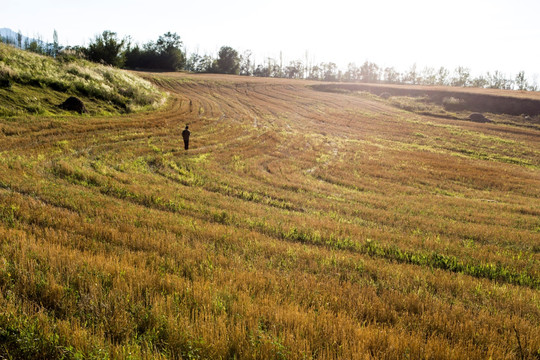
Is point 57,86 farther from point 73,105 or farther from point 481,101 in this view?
point 481,101

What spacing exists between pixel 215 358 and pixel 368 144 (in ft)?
101

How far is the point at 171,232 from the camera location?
27.1ft

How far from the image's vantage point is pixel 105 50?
1714 inches

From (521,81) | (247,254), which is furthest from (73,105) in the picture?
(521,81)

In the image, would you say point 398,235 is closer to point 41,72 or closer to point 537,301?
point 537,301

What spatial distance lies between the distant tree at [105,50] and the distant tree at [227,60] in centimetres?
6149

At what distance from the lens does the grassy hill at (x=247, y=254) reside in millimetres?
3990

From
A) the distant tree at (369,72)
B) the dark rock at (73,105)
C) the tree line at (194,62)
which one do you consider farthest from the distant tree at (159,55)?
the distant tree at (369,72)

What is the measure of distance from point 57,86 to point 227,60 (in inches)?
3265

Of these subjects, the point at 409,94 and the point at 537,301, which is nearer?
the point at 537,301

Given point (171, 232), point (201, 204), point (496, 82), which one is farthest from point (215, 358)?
point (496, 82)

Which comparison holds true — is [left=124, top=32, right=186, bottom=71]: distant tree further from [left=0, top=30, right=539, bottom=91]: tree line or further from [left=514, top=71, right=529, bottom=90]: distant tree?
[left=514, top=71, right=529, bottom=90]: distant tree

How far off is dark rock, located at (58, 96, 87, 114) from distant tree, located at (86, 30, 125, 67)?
→ 883 inches

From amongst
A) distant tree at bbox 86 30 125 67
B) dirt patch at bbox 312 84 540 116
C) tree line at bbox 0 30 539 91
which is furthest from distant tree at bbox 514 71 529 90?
distant tree at bbox 86 30 125 67
